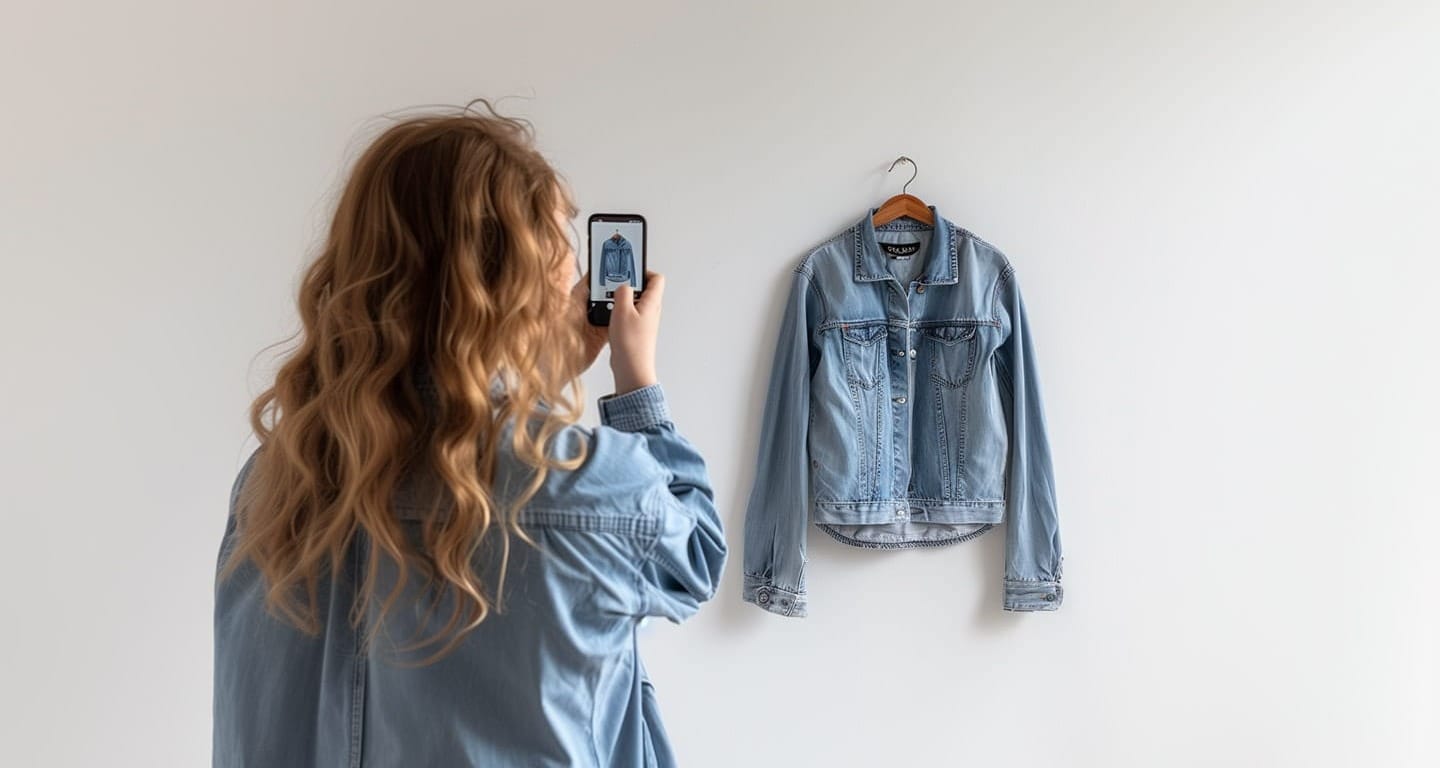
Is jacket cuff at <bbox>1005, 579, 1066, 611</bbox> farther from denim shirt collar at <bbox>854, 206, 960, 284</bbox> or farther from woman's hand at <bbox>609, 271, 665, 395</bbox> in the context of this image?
woman's hand at <bbox>609, 271, 665, 395</bbox>

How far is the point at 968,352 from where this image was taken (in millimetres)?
2150

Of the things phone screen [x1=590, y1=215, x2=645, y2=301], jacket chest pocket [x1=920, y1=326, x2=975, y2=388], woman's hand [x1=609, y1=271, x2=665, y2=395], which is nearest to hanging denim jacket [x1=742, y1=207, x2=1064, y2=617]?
jacket chest pocket [x1=920, y1=326, x2=975, y2=388]

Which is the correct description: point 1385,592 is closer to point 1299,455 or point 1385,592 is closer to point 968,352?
point 1299,455

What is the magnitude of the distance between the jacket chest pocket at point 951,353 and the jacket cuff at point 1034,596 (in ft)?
1.35

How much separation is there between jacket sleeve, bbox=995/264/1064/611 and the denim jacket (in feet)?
2.65

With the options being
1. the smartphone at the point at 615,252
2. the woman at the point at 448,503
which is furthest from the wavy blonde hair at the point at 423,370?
the smartphone at the point at 615,252

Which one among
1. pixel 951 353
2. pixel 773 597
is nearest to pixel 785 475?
pixel 773 597

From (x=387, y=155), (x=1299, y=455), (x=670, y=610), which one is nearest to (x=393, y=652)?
(x=670, y=610)

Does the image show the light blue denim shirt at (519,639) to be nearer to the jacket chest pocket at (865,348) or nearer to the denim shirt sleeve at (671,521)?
the denim shirt sleeve at (671,521)

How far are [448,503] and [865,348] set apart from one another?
130 centimetres

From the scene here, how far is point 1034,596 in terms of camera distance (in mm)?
2150

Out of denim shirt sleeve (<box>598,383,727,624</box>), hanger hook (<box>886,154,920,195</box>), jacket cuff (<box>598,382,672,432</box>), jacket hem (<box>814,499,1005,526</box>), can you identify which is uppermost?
hanger hook (<box>886,154,920,195</box>)

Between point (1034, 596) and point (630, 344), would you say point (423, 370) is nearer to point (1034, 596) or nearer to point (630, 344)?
point (630, 344)

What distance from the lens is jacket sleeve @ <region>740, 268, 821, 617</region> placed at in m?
2.15
